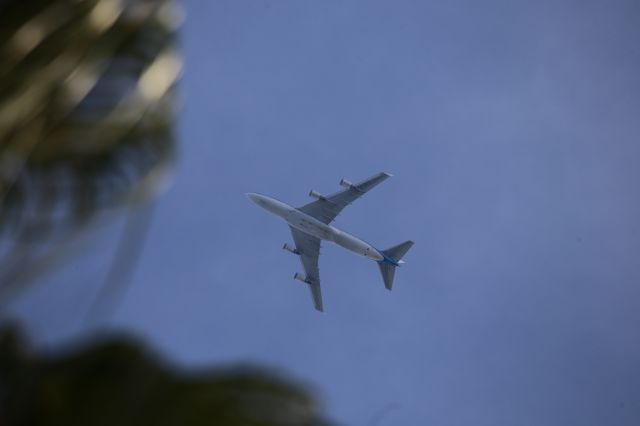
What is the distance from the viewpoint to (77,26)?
26500 mm

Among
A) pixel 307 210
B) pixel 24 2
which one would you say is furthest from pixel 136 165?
pixel 307 210

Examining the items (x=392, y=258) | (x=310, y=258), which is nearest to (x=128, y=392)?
(x=392, y=258)

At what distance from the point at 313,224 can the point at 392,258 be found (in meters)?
12.0

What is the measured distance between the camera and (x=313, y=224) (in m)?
75.1

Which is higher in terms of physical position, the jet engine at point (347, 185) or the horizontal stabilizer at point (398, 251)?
the jet engine at point (347, 185)

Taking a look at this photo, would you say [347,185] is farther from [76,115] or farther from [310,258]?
[76,115]

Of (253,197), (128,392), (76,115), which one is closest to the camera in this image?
(128,392)

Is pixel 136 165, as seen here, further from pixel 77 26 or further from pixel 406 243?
pixel 406 243

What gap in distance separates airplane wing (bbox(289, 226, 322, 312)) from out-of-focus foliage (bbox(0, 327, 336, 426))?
66368mm

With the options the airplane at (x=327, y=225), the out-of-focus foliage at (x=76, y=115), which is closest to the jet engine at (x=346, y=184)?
the airplane at (x=327, y=225)

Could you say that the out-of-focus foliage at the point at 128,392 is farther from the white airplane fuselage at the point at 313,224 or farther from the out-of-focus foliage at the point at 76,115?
the white airplane fuselage at the point at 313,224

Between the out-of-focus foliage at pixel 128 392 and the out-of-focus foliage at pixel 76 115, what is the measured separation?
6.17 m

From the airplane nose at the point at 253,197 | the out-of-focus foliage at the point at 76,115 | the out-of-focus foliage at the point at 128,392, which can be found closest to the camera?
the out-of-focus foliage at the point at 128,392

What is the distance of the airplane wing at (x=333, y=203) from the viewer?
249 ft
